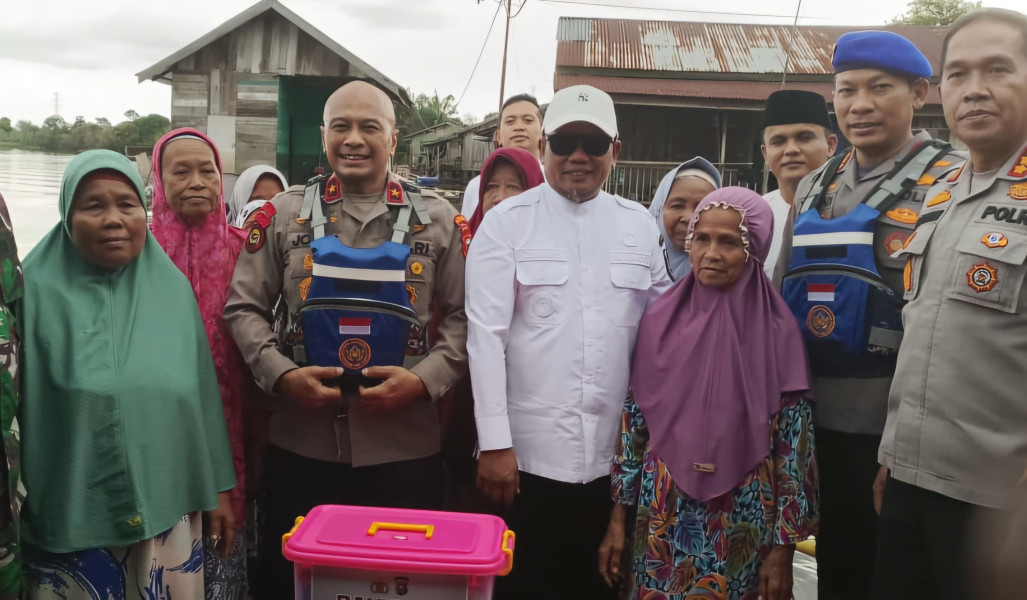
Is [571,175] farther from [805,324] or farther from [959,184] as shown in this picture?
[959,184]

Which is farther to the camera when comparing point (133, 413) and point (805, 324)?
point (805, 324)

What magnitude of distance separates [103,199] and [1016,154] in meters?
2.72

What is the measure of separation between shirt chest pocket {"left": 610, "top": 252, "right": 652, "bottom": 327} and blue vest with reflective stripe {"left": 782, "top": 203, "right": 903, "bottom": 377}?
0.56 m

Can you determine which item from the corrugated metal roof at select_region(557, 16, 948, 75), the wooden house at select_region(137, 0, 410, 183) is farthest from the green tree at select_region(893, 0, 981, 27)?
the wooden house at select_region(137, 0, 410, 183)

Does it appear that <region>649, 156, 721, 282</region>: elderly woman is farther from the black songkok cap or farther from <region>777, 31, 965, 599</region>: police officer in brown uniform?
<region>777, 31, 965, 599</region>: police officer in brown uniform

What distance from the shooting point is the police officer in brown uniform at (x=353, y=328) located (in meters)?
2.33

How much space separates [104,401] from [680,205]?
2.49 meters

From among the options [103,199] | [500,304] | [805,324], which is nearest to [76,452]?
[103,199]

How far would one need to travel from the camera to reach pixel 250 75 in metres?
9.17

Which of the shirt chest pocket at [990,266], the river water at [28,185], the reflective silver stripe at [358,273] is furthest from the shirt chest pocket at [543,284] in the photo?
the river water at [28,185]

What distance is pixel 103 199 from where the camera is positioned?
2.06m

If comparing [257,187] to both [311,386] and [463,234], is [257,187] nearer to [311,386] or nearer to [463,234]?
[463,234]

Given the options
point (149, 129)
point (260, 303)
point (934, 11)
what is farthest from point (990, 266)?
point (934, 11)

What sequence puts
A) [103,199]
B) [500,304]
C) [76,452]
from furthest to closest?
[500,304], [103,199], [76,452]
